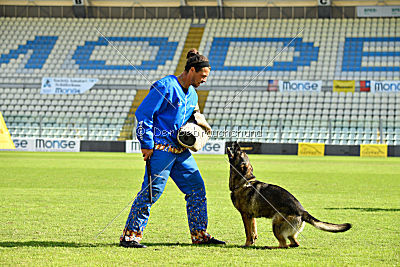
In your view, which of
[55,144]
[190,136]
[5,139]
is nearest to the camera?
[190,136]

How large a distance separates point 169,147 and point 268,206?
116cm

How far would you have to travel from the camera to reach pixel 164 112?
18.8 feet

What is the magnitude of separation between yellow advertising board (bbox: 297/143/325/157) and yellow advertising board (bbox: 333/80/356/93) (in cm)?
476

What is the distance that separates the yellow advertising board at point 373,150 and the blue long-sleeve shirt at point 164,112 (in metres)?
23.9

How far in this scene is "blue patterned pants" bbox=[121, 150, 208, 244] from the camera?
5.63m

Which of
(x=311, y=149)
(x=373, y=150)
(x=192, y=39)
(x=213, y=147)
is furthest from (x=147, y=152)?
(x=192, y=39)

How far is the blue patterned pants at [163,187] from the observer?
18.5 feet

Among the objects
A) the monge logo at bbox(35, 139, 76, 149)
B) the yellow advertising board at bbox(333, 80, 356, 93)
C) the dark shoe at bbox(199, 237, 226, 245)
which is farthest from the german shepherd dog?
the yellow advertising board at bbox(333, 80, 356, 93)

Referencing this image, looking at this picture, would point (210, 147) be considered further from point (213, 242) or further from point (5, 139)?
point (213, 242)

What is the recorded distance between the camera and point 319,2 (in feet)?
121

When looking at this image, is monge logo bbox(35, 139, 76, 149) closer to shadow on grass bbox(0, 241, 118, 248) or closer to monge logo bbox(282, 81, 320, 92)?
monge logo bbox(282, 81, 320, 92)

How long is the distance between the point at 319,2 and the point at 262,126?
11.2m

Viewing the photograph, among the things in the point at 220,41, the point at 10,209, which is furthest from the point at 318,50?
the point at 10,209

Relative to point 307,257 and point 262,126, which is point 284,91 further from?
point 307,257
